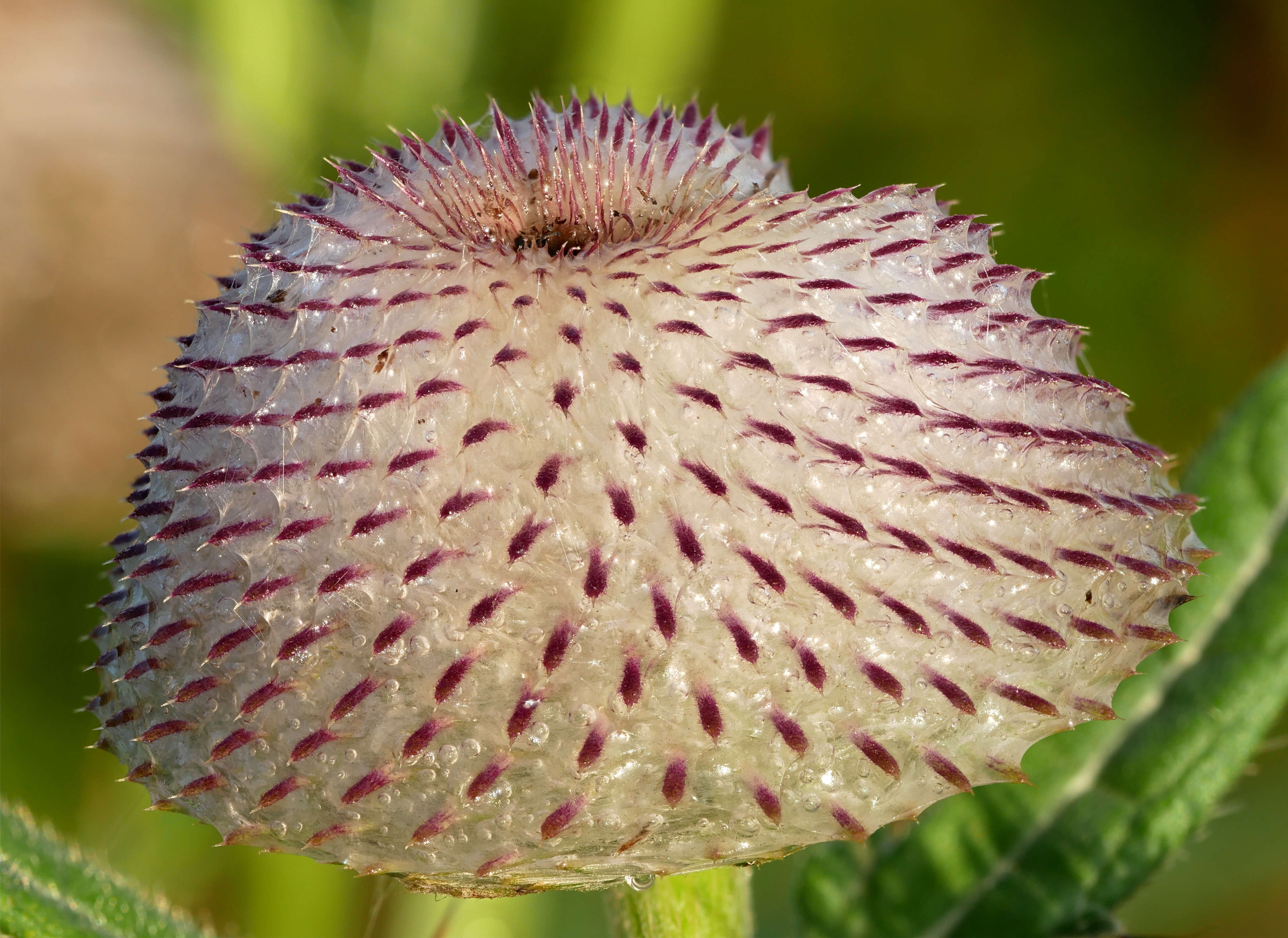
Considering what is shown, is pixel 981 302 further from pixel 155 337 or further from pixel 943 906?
pixel 155 337

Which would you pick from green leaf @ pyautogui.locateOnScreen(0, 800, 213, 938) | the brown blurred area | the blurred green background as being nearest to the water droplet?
green leaf @ pyautogui.locateOnScreen(0, 800, 213, 938)

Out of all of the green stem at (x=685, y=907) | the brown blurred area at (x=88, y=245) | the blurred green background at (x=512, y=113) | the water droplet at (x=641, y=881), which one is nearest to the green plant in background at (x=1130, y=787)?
the green stem at (x=685, y=907)

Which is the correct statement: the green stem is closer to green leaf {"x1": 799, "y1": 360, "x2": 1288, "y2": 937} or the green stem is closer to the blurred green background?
green leaf {"x1": 799, "y1": 360, "x2": 1288, "y2": 937}

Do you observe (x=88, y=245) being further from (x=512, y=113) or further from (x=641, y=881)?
(x=641, y=881)

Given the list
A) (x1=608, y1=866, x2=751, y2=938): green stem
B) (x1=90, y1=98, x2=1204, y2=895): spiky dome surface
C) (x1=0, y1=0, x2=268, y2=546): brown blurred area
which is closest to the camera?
(x1=90, y1=98, x2=1204, y2=895): spiky dome surface

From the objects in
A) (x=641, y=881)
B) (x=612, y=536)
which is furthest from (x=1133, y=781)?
(x=612, y=536)

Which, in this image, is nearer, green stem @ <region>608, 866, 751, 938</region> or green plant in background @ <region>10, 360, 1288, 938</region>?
green stem @ <region>608, 866, 751, 938</region>

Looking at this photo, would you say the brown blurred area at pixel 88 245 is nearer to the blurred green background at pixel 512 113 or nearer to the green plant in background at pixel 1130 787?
the blurred green background at pixel 512 113
